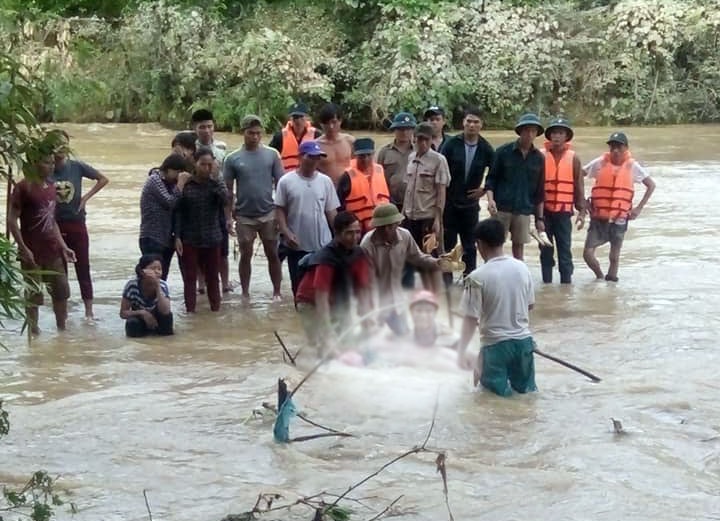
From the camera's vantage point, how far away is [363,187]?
10.6m

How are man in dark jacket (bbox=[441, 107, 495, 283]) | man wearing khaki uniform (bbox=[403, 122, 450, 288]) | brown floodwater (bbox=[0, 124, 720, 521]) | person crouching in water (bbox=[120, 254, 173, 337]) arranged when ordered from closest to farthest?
1. brown floodwater (bbox=[0, 124, 720, 521])
2. person crouching in water (bbox=[120, 254, 173, 337])
3. man wearing khaki uniform (bbox=[403, 122, 450, 288])
4. man in dark jacket (bbox=[441, 107, 495, 283])

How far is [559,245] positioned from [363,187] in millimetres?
2361

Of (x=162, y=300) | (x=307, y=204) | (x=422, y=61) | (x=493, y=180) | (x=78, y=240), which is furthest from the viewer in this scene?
(x=422, y=61)

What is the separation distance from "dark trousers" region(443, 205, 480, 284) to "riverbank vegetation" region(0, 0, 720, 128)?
17.1 meters

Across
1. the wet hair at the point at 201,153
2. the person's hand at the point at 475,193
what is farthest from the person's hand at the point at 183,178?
the person's hand at the point at 475,193

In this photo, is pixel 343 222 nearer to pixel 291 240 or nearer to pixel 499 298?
pixel 499 298

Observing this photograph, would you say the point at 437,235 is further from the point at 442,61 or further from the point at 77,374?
the point at 442,61

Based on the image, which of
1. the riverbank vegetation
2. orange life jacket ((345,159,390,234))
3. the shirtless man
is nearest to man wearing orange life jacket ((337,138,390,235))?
orange life jacket ((345,159,390,234))

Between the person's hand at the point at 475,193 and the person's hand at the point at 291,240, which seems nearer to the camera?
the person's hand at the point at 291,240

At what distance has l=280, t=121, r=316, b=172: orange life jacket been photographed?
1173 centimetres

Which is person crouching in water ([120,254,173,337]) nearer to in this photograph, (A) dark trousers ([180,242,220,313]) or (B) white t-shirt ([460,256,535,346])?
(A) dark trousers ([180,242,220,313])

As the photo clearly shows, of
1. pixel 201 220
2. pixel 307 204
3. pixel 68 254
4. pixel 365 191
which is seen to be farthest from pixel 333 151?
pixel 68 254

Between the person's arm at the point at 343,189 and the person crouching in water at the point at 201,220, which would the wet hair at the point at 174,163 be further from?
the person's arm at the point at 343,189

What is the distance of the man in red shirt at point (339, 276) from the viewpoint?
27.7 ft
